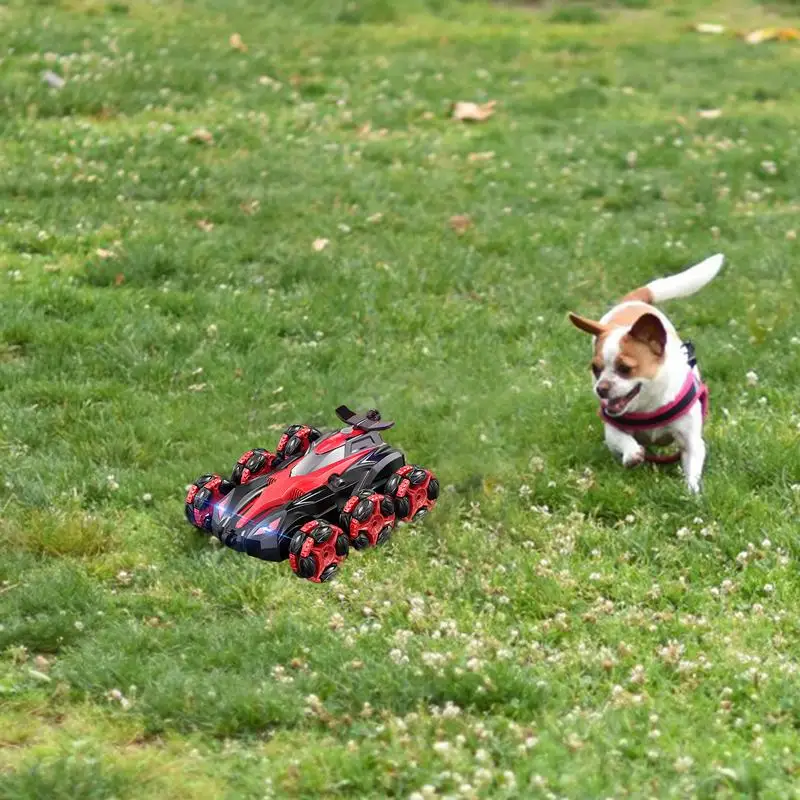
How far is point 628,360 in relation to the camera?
6.40m

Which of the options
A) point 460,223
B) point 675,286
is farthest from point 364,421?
point 460,223

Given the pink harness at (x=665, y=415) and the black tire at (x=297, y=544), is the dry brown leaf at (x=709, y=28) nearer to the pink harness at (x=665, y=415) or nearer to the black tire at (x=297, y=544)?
the pink harness at (x=665, y=415)

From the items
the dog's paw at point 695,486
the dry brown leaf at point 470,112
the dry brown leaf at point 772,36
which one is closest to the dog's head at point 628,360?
the dog's paw at point 695,486

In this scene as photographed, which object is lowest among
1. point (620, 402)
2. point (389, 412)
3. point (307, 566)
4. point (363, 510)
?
point (389, 412)

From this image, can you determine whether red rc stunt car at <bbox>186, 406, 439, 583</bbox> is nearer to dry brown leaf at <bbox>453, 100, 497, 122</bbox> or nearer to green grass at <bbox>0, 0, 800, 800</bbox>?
green grass at <bbox>0, 0, 800, 800</bbox>

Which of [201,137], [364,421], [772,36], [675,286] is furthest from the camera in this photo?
[772,36]

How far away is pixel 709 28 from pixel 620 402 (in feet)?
43.5

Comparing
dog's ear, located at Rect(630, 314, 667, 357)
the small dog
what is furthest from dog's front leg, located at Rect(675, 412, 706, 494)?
dog's ear, located at Rect(630, 314, 667, 357)

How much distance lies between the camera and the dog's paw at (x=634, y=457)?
6711mm

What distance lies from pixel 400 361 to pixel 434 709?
387 cm

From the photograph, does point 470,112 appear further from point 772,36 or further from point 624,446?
point 624,446

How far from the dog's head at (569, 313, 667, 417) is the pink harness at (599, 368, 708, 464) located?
0.48ft

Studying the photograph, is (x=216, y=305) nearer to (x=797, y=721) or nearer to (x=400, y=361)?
(x=400, y=361)

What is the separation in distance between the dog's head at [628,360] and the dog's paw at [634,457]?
0.93ft
